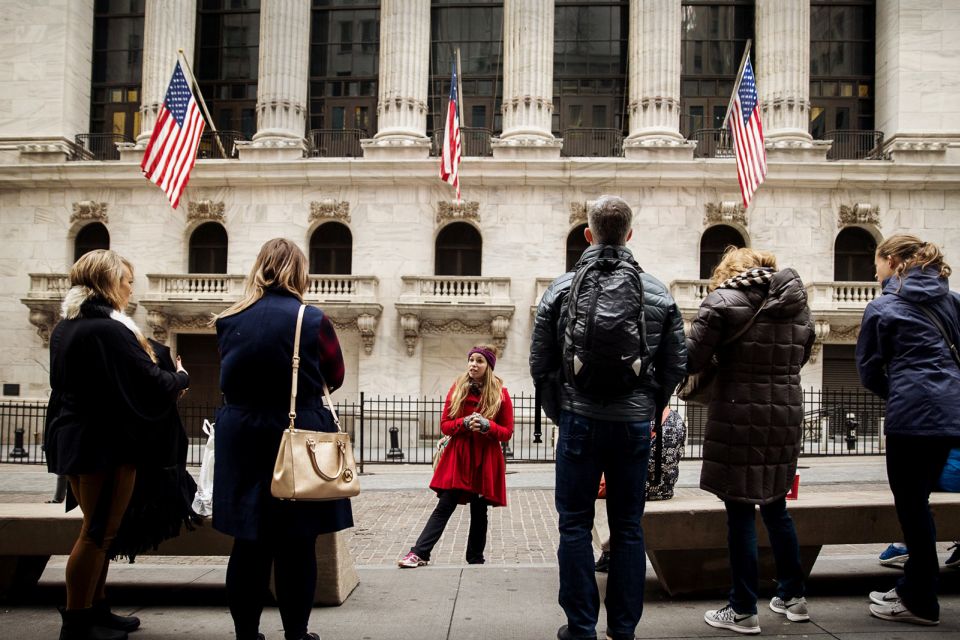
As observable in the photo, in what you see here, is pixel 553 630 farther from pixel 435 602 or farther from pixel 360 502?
pixel 360 502

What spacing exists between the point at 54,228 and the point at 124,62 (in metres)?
6.59

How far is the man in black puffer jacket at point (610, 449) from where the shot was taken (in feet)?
13.1

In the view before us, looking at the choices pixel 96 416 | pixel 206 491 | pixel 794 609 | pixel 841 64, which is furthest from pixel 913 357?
pixel 841 64

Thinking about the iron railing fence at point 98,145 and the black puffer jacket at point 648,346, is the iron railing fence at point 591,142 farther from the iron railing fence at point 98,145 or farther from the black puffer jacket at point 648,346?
the black puffer jacket at point 648,346

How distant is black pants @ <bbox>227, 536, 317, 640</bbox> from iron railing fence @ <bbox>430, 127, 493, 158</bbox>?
893 inches

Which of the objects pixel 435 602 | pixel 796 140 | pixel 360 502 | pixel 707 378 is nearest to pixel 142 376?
pixel 435 602

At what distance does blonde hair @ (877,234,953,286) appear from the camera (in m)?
4.85

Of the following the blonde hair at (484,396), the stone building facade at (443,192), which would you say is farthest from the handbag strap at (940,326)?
the stone building facade at (443,192)

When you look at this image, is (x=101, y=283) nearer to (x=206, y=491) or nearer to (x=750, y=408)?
(x=206, y=491)

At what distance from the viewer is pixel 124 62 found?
91.6 ft

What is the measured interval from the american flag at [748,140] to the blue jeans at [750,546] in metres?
15.7

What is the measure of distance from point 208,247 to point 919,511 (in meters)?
Answer: 24.1

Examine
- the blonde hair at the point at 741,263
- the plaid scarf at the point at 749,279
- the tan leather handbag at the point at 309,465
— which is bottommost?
the tan leather handbag at the point at 309,465

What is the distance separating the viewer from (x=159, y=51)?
2544 cm
